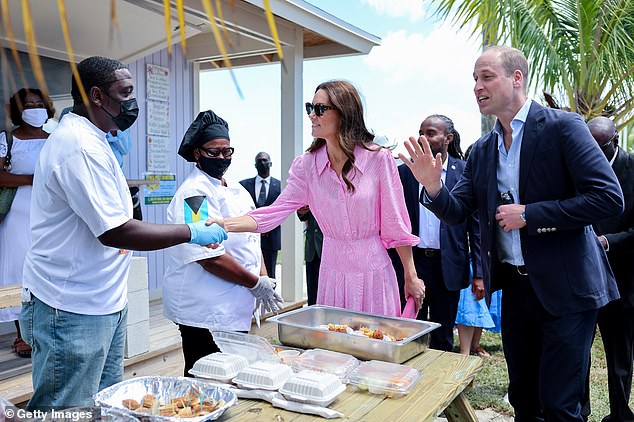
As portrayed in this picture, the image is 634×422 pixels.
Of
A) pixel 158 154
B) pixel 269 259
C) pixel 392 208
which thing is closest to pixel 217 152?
pixel 392 208

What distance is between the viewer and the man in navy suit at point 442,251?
160 inches

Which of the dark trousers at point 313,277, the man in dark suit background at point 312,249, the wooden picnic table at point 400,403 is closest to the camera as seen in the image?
the wooden picnic table at point 400,403

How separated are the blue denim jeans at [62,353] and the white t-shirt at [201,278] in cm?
62

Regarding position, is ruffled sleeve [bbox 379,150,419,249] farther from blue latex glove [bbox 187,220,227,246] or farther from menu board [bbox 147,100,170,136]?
menu board [bbox 147,100,170,136]

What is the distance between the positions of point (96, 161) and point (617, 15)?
7.90 metres

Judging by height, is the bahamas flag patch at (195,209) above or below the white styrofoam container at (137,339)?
above

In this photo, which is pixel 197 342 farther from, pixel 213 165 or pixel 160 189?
pixel 160 189

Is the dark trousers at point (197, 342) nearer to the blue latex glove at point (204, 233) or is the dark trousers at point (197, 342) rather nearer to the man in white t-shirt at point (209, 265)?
the man in white t-shirt at point (209, 265)

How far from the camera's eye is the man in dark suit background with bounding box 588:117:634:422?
11.6 feet

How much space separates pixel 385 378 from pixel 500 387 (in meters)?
3.24

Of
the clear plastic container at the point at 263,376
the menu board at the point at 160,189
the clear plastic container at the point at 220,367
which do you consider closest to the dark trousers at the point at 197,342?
the clear plastic container at the point at 220,367

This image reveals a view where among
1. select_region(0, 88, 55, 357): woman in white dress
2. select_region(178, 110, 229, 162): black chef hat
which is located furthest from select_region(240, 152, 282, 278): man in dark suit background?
select_region(178, 110, 229, 162): black chef hat

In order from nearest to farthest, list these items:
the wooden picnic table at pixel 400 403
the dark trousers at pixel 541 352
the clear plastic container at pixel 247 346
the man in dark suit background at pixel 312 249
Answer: the wooden picnic table at pixel 400 403 < the clear plastic container at pixel 247 346 < the dark trousers at pixel 541 352 < the man in dark suit background at pixel 312 249

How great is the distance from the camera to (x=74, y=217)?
2.01 metres
